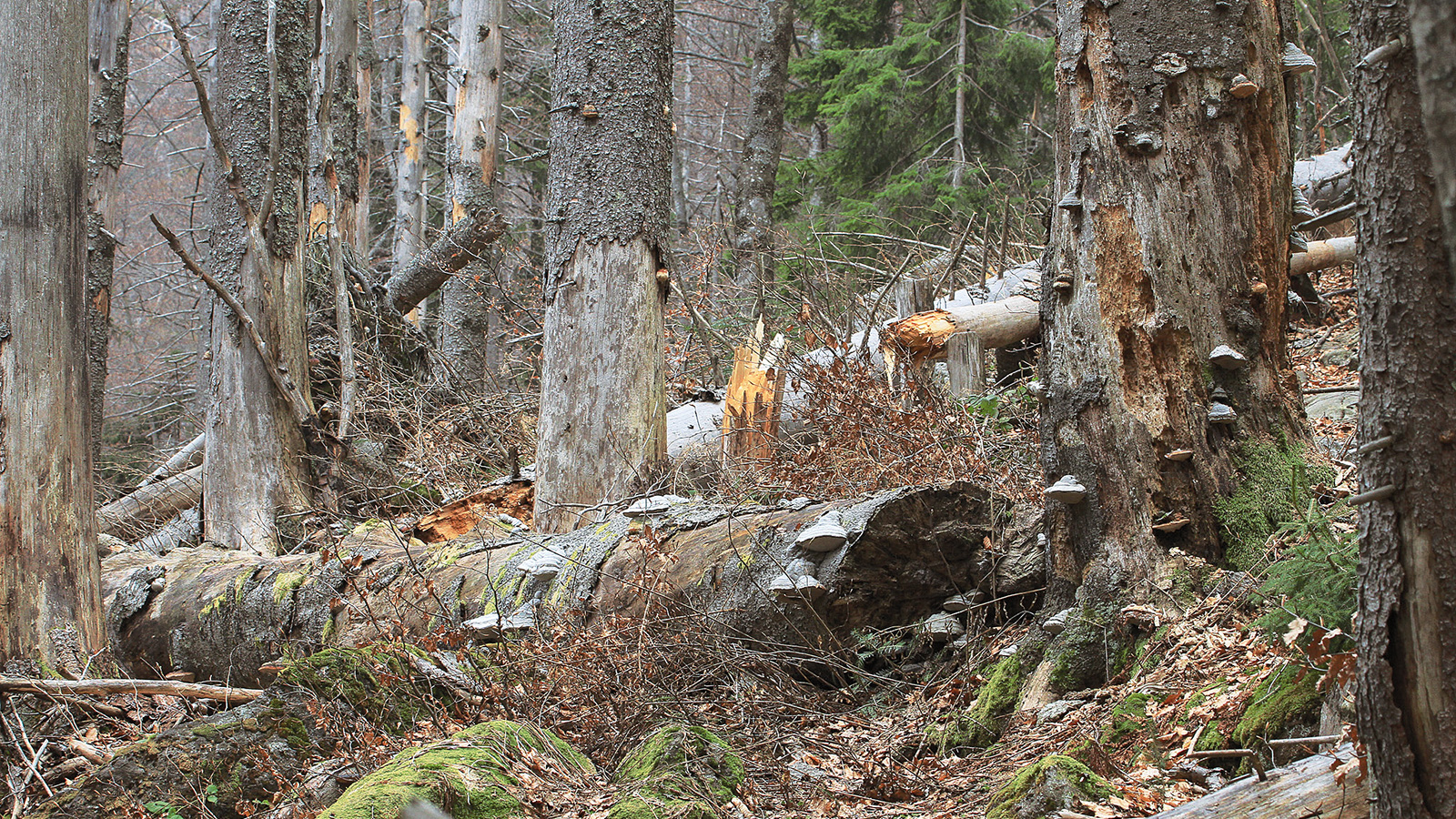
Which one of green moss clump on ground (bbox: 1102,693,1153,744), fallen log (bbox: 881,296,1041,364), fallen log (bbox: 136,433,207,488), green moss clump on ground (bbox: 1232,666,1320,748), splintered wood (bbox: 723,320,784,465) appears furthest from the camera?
fallen log (bbox: 136,433,207,488)

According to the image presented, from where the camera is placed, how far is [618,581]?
4629mm

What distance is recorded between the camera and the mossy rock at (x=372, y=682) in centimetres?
357

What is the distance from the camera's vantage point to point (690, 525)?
15.8 ft

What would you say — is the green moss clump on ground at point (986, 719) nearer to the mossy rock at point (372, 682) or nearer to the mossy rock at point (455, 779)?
the mossy rock at point (455, 779)

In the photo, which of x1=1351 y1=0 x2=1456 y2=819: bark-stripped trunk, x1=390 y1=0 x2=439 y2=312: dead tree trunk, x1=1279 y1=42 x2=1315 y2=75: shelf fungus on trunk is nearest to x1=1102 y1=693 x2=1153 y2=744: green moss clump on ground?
x1=1351 y1=0 x2=1456 y2=819: bark-stripped trunk

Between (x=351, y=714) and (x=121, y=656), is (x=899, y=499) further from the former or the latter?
(x=121, y=656)

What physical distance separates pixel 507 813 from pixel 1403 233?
255cm

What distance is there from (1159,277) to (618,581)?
8.85 ft

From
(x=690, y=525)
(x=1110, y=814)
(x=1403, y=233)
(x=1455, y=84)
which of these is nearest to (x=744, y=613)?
(x=690, y=525)

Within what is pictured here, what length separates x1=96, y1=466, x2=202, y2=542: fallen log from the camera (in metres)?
8.12

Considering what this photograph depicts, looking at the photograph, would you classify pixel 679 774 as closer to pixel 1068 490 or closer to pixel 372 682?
pixel 372 682

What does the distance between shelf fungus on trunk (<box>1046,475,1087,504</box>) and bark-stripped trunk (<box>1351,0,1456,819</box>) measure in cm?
168

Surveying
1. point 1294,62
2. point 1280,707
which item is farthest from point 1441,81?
point 1294,62

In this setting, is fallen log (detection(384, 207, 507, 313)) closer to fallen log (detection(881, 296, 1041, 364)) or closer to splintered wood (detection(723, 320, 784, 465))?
splintered wood (detection(723, 320, 784, 465))
